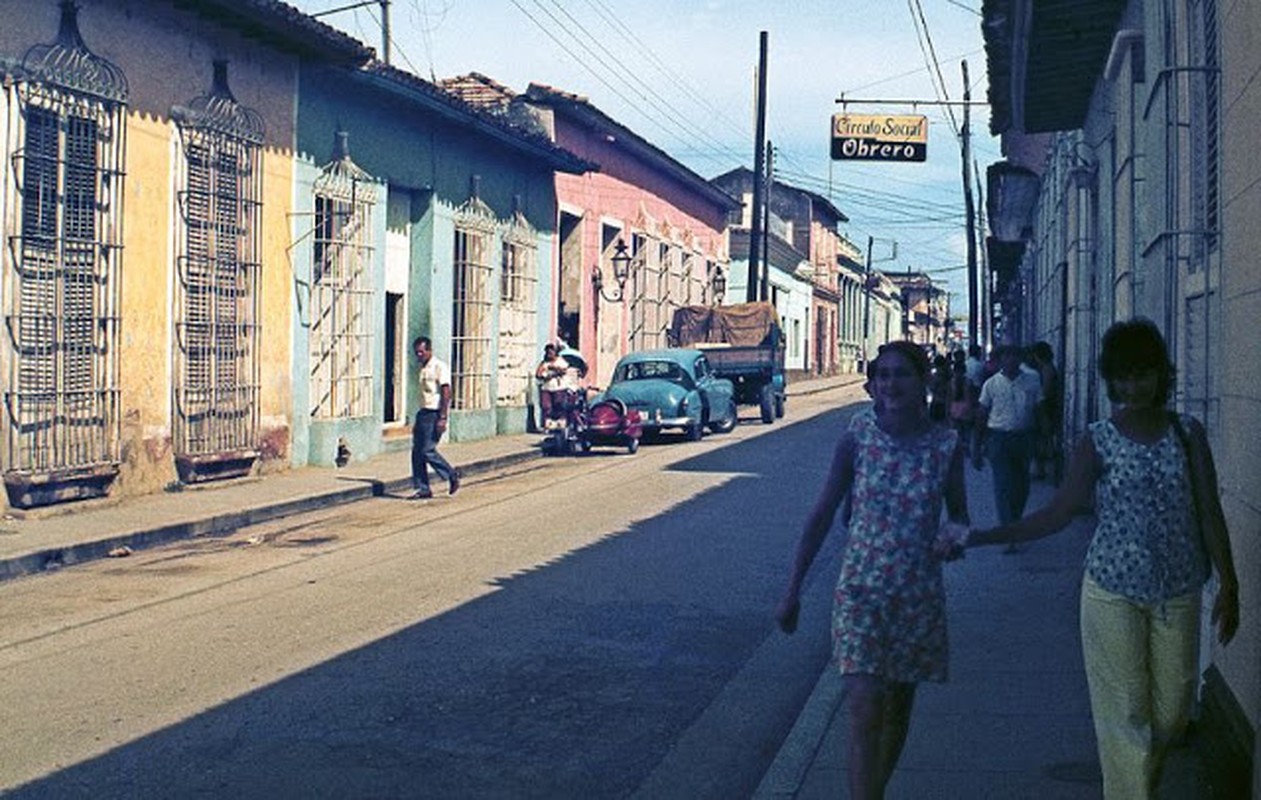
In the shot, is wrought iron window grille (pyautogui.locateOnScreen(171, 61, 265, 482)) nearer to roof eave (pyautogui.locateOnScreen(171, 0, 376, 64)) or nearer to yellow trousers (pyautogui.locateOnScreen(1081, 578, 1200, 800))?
roof eave (pyautogui.locateOnScreen(171, 0, 376, 64))

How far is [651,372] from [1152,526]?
22820 millimetres

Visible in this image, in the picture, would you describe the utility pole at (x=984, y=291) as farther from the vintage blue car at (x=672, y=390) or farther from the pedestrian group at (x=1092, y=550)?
the pedestrian group at (x=1092, y=550)

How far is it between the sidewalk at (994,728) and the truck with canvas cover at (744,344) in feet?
74.8

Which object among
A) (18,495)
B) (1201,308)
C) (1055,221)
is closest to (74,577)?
(18,495)

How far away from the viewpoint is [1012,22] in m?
12.8

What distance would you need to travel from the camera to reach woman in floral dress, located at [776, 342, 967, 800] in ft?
15.9

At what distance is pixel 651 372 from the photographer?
2733cm

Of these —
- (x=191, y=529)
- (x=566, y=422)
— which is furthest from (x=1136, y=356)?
(x=566, y=422)

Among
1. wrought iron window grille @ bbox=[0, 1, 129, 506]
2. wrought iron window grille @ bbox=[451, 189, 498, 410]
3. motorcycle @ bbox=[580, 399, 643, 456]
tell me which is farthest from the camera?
wrought iron window grille @ bbox=[451, 189, 498, 410]

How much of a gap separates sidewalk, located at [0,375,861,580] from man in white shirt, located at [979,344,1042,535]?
6.80 metres

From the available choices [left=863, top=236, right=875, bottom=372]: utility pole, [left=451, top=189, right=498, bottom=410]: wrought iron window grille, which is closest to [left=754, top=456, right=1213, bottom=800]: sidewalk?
[left=451, top=189, right=498, bottom=410]: wrought iron window grille

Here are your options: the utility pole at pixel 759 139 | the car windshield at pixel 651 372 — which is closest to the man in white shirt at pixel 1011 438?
the car windshield at pixel 651 372

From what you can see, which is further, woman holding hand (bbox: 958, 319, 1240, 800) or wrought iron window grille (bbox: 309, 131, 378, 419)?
wrought iron window grille (bbox: 309, 131, 378, 419)

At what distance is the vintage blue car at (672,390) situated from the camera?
1022 inches
